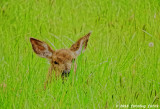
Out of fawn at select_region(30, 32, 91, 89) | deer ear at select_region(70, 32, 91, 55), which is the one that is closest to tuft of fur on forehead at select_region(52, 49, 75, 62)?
fawn at select_region(30, 32, 91, 89)

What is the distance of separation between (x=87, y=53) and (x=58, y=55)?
0.58 metres

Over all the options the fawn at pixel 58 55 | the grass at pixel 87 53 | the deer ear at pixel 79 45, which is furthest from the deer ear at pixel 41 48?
the deer ear at pixel 79 45

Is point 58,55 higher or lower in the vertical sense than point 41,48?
lower

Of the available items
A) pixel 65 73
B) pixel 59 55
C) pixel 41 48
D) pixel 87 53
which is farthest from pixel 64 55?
pixel 87 53

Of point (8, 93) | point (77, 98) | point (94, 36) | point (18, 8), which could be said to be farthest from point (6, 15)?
point (77, 98)

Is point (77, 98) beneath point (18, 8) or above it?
beneath

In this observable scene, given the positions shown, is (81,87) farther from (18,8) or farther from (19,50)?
(18,8)

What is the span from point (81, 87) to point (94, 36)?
1.94 m

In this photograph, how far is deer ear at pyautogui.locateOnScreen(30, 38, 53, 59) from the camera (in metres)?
4.58

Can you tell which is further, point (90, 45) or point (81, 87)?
point (90, 45)

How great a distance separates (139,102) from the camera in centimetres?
356

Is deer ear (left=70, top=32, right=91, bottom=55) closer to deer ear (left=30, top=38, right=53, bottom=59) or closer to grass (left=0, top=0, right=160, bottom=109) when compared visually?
grass (left=0, top=0, right=160, bottom=109)

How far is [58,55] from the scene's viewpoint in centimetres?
454

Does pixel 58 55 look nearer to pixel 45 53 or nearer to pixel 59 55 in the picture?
pixel 59 55
